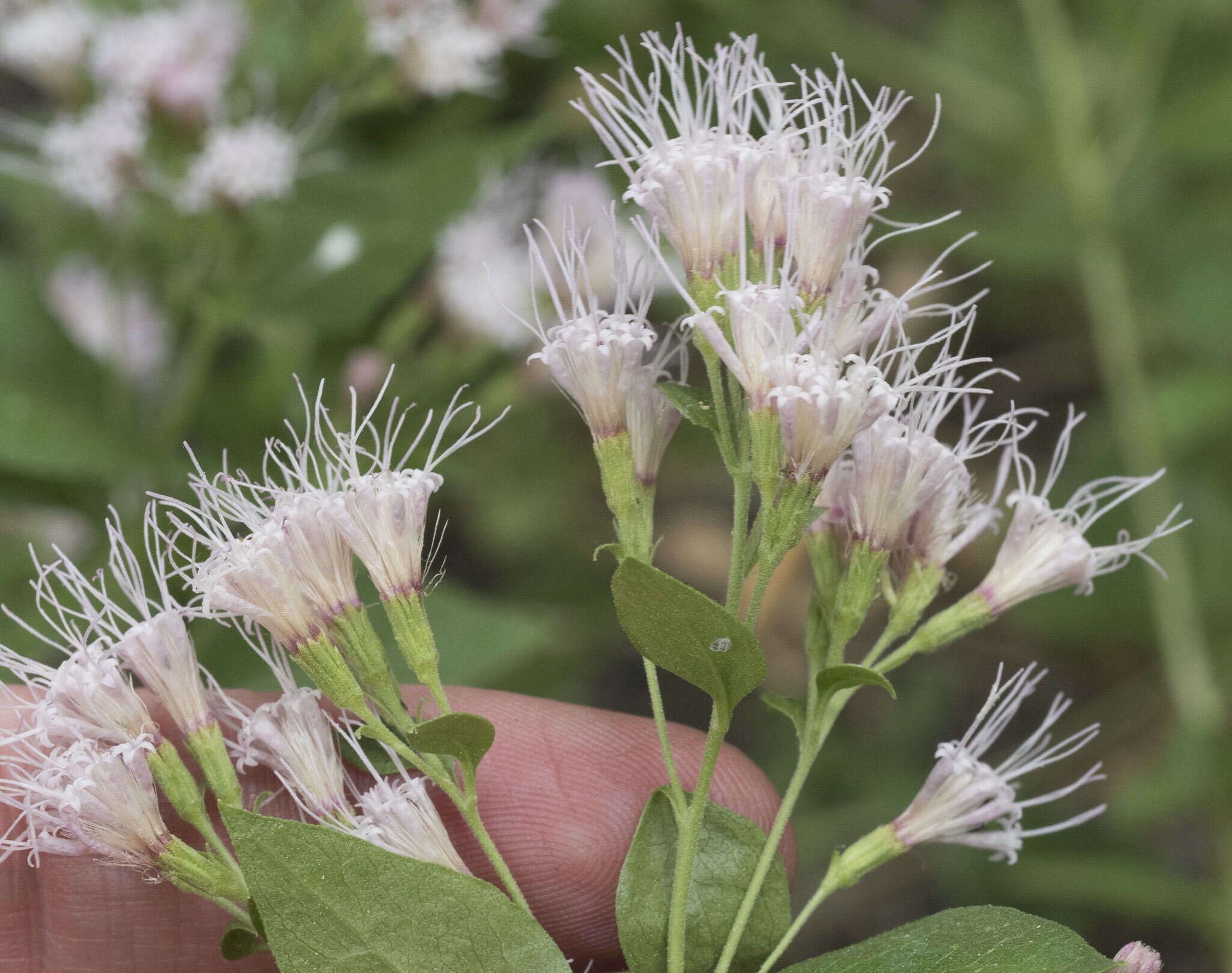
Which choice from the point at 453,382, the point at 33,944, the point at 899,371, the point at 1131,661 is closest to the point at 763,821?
the point at 899,371

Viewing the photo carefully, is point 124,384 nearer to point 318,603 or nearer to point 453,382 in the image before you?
point 453,382

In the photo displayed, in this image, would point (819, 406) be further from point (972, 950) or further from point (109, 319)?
point (109, 319)

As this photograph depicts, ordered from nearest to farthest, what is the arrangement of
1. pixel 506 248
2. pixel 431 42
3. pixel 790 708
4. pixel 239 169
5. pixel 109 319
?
pixel 790 708, pixel 239 169, pixel 431 42, pixel 506 248, pixel 109 319

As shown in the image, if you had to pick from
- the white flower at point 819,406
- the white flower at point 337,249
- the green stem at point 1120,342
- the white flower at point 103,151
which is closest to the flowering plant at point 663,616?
the white flower at point 819,406

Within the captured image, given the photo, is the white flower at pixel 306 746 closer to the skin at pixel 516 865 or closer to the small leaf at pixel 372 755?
the small leaf at pixel 372 755

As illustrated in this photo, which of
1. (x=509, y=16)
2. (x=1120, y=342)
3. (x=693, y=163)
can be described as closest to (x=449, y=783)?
(x=693, y=163)

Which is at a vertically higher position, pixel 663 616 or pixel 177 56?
pixel 177 56

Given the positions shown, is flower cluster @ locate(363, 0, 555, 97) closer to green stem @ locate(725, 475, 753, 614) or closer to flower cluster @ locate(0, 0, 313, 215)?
flower cluster @ locate(0, 0, 313, 215)
